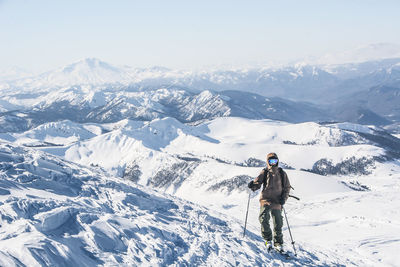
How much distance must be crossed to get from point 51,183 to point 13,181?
2.64m

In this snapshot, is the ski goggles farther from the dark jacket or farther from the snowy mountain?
the snowy mountain

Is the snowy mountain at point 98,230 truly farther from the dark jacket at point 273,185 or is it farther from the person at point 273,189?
the dark jacket at point 273,185

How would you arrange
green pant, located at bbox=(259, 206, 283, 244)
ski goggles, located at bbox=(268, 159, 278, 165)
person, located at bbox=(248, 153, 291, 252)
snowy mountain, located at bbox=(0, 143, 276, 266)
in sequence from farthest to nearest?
green pant, located at bbox=(259, 206, 283, 244)
person, located at bbox=(248, 153, 291, 252)
snowy mountain, located at bbox=(0, 143, 276, 266)
ski goggles, located at bbox=(268, 159, 278, 165)

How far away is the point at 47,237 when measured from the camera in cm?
1551

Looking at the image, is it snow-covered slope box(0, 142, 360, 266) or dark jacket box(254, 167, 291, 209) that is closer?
snow-covered slope box(0, 142, 360, 266)

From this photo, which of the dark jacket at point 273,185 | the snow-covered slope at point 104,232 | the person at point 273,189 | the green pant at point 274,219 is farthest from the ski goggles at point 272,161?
the snow-covered slope at point 104,232

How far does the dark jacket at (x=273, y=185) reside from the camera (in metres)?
14.9

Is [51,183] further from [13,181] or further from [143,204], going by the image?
[143,204]

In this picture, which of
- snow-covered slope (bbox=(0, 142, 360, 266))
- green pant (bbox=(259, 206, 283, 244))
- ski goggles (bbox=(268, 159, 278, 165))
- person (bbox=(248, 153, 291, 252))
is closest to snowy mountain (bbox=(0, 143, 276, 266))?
snow-covered slope (bbox=(0, 142, 360, 266))

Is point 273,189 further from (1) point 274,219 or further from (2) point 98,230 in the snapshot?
(2) point 98,230

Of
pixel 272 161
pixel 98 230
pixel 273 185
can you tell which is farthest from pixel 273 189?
pixel 98 230

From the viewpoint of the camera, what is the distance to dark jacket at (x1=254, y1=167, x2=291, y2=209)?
14891 mm

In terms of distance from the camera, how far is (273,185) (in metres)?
15.0

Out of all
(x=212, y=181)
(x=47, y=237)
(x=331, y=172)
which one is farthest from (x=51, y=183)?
(x=331, y=172)
